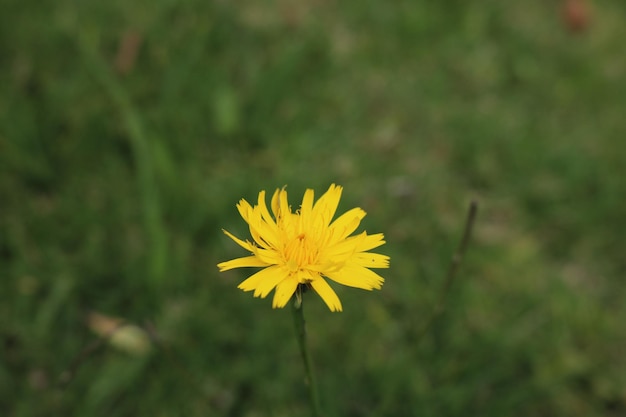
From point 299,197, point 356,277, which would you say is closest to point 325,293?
point 356,277

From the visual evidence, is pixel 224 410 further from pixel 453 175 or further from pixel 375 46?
pixel 375 46

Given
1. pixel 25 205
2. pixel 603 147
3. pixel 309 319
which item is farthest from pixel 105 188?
pixel 603 147

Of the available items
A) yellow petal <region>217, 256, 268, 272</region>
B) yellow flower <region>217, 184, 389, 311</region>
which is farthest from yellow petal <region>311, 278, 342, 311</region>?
yellow petal <region>217, 256, 268, 272</region>

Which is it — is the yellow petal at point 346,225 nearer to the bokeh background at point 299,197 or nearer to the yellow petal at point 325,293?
the yellow petal at point 325,293

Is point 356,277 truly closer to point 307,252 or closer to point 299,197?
point 307,252

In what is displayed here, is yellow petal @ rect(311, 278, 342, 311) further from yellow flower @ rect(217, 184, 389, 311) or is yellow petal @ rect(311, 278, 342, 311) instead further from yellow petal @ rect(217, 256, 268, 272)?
yellow petal @ rect(217, 256, 268, 272)

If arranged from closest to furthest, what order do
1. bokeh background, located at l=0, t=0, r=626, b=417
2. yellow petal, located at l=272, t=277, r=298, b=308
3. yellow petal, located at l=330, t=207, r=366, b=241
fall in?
yellow petal, located at l=272, t=277, r=298, b=308 → yellow petal, located at l=330, t=207, r=366, b=241 → bokeh background, located at l=0, t=0, r=626, b=417

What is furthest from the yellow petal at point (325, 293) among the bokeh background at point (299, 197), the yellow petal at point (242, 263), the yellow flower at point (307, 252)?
the bokeh background at point (299, 197)
